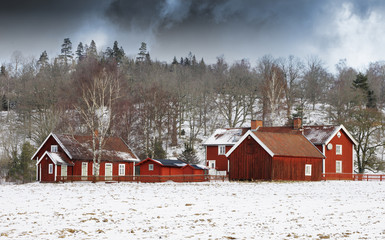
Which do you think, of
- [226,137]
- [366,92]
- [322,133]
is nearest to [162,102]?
[226,137]

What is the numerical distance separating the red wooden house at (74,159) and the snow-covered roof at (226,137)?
1104cm

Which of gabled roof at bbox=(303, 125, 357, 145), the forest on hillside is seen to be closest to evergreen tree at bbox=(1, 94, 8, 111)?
the forest on hillside

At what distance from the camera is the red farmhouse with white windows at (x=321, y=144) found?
5741 centimetres

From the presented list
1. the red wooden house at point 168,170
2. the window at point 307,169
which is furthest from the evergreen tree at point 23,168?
the window at point 307,169

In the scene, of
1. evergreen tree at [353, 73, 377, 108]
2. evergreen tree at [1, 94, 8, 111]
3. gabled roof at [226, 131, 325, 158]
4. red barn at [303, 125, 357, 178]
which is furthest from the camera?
evergreen tree at [1, 94, 8, 111]

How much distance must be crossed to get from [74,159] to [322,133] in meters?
29.7

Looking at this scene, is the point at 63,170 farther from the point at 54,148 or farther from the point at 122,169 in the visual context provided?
the point at 122,169

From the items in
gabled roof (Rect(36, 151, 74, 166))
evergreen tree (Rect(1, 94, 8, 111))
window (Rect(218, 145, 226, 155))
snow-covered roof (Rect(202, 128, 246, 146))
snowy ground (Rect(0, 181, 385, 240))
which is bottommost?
snowy ground (Rect(0, 181, 385, 240))

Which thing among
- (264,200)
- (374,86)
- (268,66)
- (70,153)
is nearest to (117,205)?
(264,200)

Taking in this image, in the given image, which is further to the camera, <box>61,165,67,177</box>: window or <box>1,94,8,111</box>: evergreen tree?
<box>1,94,8,111</box>: evergreen tree

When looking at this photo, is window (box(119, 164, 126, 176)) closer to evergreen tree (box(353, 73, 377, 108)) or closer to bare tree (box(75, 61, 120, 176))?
bare tree (box(75, 61, 120, 176))

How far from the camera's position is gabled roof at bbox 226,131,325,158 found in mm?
49000

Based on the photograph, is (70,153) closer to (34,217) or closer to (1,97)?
(34,217)

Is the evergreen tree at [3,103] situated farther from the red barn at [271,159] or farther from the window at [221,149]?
the red barn at [271,159]
